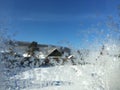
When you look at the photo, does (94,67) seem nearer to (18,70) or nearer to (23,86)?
(18,70)

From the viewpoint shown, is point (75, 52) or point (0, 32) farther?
point (75, 52)

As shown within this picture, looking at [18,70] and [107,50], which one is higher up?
[107,50]

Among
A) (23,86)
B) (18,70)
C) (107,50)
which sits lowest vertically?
(23,86)

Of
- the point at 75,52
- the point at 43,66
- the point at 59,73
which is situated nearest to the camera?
the point at 75,52

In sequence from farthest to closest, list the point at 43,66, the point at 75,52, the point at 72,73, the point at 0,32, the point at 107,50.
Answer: the point at 43,66 → the point at 72,73 → the point at 75,52 → the point at 107,50 → the point at 0,32

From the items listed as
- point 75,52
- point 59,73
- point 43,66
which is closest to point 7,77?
point 75,52

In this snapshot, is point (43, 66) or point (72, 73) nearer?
point (72, 73)

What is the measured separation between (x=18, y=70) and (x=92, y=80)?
8.79ft

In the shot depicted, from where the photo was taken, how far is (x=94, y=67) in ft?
32.8

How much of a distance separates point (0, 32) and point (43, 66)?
7.09m

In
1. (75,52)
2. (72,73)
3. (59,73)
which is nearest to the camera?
(75,52)

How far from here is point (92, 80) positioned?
10.2 meters

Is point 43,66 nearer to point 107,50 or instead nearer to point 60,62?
point 60,62

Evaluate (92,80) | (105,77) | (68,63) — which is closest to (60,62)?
(68,63)
